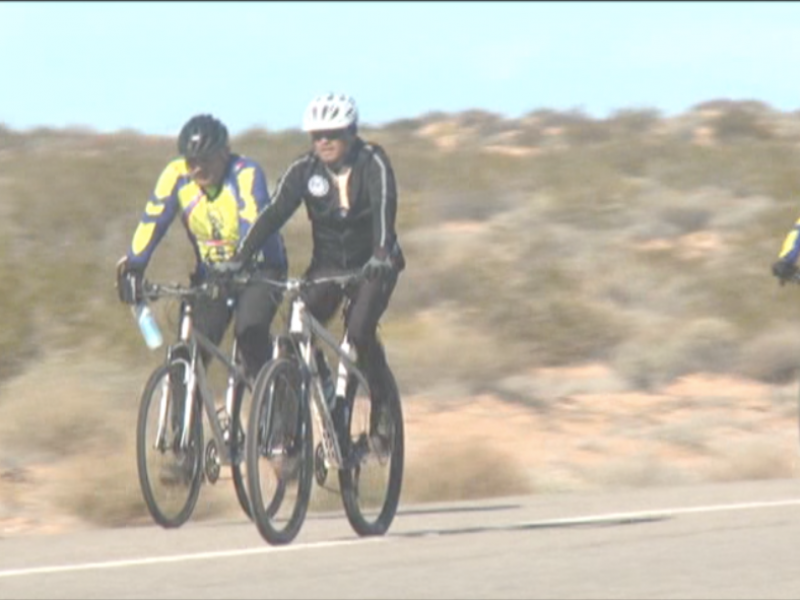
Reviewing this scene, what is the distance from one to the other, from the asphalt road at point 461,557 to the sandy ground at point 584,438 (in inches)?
83.4

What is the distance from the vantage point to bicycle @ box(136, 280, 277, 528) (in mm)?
13289

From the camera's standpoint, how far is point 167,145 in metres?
43.3

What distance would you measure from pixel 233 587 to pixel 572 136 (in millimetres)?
48581

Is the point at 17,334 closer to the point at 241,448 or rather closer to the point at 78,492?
the point at 78,492

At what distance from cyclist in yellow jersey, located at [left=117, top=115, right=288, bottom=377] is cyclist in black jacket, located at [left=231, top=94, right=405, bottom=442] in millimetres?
410

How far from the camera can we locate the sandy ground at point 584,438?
1673 cm

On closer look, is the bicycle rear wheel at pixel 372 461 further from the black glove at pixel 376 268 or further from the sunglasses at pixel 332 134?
the sunglasses at pixel 332 134

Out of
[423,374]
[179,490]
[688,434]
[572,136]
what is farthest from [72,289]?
[572,136]

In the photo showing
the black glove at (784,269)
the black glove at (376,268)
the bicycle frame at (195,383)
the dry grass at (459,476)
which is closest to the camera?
the black glove at (376,268)

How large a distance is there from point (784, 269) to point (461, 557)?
17.3 ft

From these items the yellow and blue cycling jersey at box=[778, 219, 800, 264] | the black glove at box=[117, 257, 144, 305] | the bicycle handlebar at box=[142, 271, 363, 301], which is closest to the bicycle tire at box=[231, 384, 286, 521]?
the bicycle handlebar at box=[142, 271, 363, 301]

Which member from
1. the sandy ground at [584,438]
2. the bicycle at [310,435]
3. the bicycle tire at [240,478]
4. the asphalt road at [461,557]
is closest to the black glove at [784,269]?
the sandy ground at [584,438]

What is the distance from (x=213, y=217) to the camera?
13820mm

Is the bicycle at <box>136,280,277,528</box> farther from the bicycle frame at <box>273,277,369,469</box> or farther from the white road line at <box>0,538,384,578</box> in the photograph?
the white road line at <box>0,538,384,578</box>
